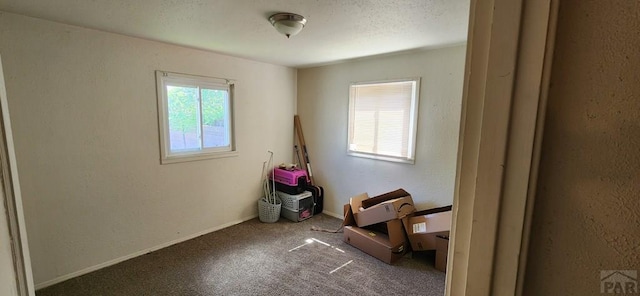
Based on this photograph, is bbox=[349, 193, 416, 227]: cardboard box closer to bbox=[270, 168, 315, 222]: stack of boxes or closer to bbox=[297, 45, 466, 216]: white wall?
bbox=[297, 45, 466, 216]: white wall

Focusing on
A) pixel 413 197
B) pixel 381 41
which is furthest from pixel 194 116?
pixel 413 197

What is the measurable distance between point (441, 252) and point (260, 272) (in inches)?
65.9

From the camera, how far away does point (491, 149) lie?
43 cm

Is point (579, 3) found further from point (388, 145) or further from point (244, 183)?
point (244, 183)

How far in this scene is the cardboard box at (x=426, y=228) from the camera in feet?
8.38

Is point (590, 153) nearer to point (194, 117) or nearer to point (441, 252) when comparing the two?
point (441, 252)

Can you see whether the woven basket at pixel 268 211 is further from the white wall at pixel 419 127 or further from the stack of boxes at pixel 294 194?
the white wall at pixel 419 127

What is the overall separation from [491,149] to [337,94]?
330cm

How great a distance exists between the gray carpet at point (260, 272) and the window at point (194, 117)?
1.02m

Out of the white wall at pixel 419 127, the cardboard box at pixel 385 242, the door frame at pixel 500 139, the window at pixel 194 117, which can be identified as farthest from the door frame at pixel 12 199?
the white wall at pixel 419 127

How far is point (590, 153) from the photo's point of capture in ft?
1.25

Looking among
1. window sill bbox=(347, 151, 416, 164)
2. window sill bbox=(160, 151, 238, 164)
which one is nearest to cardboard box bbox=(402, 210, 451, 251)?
window sill bbox=(347, 151, 416, 164)

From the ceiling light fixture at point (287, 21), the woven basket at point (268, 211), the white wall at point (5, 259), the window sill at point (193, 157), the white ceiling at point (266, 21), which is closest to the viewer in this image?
the white wall at point (5, 259)

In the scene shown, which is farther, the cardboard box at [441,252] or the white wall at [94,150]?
the cardboard box at [441,252]
